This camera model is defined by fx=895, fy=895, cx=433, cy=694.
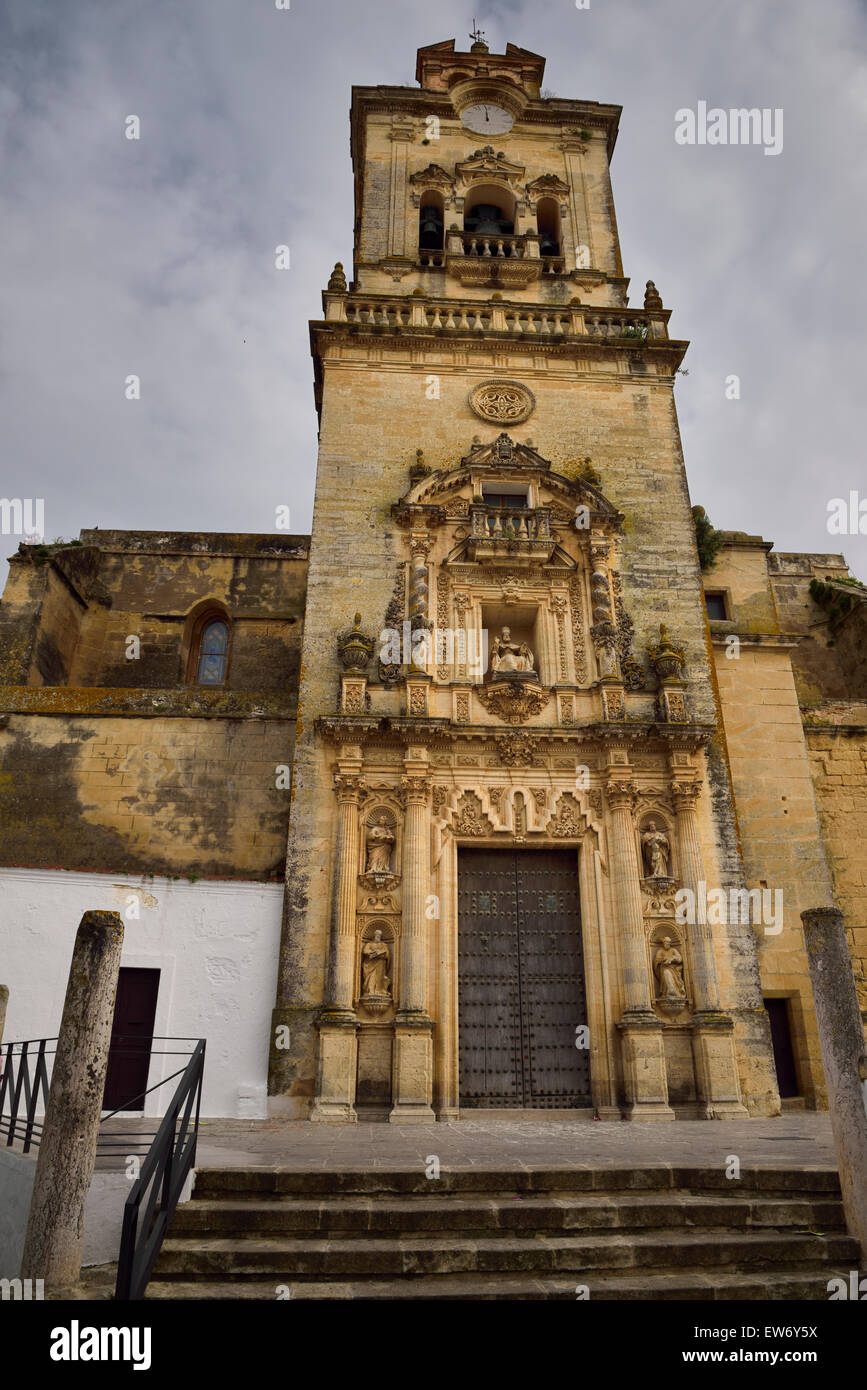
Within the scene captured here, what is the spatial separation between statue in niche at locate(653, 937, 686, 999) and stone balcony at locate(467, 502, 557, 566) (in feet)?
19.3

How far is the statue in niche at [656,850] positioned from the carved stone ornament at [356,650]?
4.49 m

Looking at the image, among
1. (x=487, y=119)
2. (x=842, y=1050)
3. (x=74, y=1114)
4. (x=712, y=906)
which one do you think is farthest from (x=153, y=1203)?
(x=487, y=119)

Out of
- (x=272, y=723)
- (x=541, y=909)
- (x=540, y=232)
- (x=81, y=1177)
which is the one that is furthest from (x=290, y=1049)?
(x=540, y=232)

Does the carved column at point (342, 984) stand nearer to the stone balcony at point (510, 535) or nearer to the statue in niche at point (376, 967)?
the statue in niche at point (376, 967)

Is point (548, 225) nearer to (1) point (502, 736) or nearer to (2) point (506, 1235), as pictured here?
(1) point (502, 736)

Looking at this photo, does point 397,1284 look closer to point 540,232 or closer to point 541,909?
point 541,909

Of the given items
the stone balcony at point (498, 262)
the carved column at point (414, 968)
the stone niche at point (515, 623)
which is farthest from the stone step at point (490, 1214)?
the stone balcony at point (498, 262)

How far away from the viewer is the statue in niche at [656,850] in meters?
11.9

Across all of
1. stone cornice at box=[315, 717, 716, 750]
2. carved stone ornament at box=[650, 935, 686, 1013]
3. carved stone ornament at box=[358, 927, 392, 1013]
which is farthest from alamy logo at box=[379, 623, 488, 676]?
carved stone ornament at box=[650, 935, 686, 1013]

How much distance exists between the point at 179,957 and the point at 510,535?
300 inches

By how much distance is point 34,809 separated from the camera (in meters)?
12.6

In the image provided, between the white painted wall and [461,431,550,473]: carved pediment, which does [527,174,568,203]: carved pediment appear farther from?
the white painted wall

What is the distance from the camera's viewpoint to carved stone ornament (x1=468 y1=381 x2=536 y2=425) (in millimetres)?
14953

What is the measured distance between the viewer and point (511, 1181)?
19.8 ft
